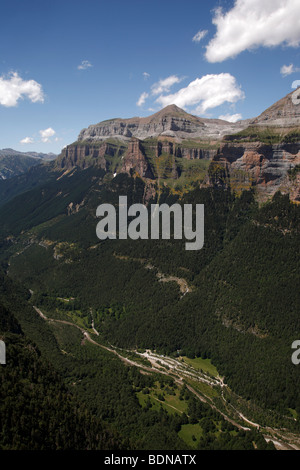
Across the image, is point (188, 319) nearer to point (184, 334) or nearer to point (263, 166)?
point (184, 334)

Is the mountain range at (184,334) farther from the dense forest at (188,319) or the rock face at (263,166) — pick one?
the rock face at (263,166)

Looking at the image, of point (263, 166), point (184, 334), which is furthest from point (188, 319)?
point (263, 166)

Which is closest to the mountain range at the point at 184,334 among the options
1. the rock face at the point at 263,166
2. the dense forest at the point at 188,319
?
the dense forest at the point at 188,319

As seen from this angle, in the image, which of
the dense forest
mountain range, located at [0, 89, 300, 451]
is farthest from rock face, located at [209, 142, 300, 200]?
the dense forest

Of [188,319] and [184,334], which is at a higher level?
[188,319]

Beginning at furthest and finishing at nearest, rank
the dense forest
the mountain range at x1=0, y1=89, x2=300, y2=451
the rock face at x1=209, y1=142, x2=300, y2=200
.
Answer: the rock face at x1=209, y1=142, x2=300, y2=200
the dense forest
the mountain range at x1=0, y1=89, x2=300, y2=451

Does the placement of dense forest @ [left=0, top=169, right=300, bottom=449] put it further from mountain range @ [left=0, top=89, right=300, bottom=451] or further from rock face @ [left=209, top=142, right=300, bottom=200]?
rock face @ [left=209, top=142, right=300, bottom=200]

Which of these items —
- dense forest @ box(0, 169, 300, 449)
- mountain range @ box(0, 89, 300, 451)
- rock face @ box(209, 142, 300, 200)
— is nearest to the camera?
mountain range @ box(0, 89, 300, 451)
